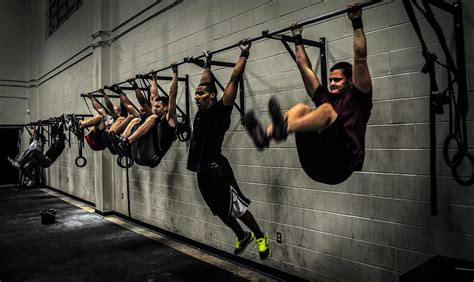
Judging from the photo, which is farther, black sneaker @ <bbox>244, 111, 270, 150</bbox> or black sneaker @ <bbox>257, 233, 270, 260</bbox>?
black sneaker @ <bbox>257, 233, 270, 260</bbox>

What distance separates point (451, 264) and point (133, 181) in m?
4.69

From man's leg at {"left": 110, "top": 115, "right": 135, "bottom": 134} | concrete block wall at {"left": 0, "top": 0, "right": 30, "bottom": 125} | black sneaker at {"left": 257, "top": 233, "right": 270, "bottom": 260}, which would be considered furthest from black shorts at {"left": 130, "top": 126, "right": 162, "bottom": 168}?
concrete block wall at {"left": 0, "top": 0, "right": 30, "bottom": 125}

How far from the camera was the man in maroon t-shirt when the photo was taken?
199cm

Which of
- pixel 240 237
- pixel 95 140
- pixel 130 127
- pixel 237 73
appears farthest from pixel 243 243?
pixel 95 140

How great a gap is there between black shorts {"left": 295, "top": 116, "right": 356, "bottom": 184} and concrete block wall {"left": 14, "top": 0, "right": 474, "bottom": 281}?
1.53 feet

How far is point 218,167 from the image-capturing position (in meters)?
2.84

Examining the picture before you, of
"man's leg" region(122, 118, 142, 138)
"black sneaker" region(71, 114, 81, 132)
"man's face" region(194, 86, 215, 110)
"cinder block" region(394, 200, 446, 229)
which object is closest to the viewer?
"cinder block" region(394, 200, 446, 229)

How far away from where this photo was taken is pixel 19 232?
518cm

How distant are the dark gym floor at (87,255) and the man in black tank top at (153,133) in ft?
3.80

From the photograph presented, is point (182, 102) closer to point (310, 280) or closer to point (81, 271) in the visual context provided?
point (81, 271)

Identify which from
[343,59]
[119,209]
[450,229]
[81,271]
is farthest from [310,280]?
[119,209]

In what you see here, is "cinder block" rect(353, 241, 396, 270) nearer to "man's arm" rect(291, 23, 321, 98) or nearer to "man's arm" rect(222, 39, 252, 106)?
"man's arm" rect(291, 23, 321, 98)

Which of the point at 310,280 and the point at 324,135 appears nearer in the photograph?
the point at 324,135

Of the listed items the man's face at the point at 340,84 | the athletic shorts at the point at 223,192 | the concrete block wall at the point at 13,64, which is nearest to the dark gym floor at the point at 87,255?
the athletic shorts at the point at 223,192
